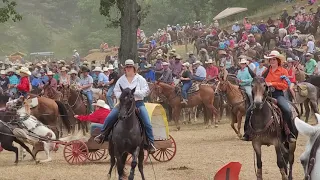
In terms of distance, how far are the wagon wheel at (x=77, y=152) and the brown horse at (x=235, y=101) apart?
6.47m

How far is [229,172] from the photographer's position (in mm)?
10883

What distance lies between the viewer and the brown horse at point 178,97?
2598 cm

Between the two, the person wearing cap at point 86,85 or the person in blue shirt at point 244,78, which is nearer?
the person in blue shirt at point 244,78

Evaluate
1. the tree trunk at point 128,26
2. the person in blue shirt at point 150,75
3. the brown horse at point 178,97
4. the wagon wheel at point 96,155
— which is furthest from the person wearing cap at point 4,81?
the wagon wheel at point 96,155

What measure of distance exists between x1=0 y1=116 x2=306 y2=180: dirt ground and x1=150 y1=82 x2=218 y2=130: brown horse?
4326mm

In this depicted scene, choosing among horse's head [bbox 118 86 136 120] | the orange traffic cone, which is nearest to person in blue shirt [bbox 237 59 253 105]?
horse's head [bbox 118 86 136 120]

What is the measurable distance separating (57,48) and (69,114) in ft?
256

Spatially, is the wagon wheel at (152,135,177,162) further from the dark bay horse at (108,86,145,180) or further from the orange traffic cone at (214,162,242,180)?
the orange traffic cone at (214,162,242,180)

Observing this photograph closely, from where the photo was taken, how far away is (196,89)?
1029 inches

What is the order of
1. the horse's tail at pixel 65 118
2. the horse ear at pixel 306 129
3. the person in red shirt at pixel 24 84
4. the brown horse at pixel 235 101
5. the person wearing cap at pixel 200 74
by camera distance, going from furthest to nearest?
the person wearing cap at pixel 200 74 → the brown horse at pixel 235 101 → the horse's tail at pixel 65 118 → the person in red shirt at pixel 24 84 → the horse ear at pixel 306 129

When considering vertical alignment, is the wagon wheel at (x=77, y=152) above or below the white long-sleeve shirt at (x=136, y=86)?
below

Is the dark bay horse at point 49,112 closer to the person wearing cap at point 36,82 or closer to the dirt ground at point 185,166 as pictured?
the dirt ground at point 185,166

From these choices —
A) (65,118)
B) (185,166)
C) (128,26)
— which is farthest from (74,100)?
(185,166)

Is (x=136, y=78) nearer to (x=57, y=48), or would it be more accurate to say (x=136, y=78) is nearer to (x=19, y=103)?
(x=19, y=103)
